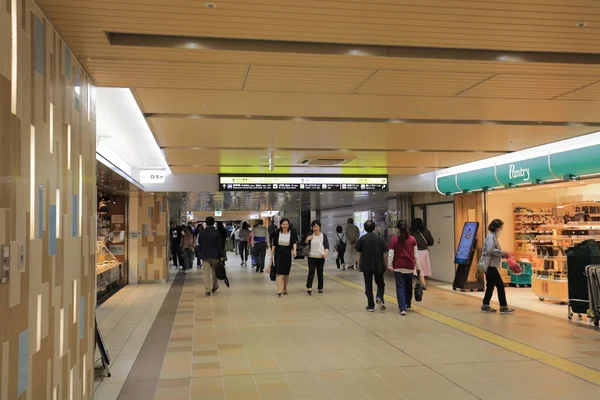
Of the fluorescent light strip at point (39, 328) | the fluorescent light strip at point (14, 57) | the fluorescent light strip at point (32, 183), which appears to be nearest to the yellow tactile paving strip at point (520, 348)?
the fluorescent light strip at point (39, 328)

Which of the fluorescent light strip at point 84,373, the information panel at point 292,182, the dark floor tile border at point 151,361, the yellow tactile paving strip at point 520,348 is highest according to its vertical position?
the information panel at point 292,182

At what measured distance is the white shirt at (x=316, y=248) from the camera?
34.7 ft

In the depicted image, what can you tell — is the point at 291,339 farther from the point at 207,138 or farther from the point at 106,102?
the point at 106,102

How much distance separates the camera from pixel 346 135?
25.4 feet

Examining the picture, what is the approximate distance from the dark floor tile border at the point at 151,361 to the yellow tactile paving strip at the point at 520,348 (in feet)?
12.1

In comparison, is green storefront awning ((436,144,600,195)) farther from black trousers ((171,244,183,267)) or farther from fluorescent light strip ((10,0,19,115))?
black trousers ((171,244,183,267))

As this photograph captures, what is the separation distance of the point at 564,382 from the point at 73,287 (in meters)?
4.04

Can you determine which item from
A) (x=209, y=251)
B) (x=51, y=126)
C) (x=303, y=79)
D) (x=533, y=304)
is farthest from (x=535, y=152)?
(x=51, y=126)

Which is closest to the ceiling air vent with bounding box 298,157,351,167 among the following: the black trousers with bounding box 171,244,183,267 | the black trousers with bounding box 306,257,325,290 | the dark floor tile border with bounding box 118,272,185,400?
the black trousers with bounding box 306,257,325,290

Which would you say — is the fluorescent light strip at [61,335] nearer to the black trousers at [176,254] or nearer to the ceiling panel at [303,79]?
the ceiling panel at [303,79]

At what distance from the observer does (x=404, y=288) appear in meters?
8.36

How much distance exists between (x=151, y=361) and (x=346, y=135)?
158 inches

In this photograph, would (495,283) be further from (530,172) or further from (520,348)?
(520,348)

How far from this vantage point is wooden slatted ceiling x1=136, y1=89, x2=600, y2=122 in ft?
17.8
